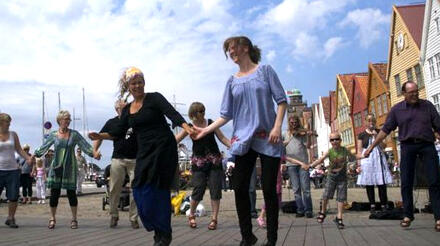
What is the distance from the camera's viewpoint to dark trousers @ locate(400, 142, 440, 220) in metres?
6.95

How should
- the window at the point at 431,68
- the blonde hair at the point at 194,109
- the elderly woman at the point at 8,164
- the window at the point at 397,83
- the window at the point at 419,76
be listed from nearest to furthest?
1. the blonde hair at the point at 194,109
2. the elderly woman at the point at 8,164
3. the window at the point at 431,68
4. the window at the point at 419,76
5. the window at the point at 397,83

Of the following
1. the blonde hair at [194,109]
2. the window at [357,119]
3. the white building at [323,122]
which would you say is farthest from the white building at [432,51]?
the white building at [323,122]

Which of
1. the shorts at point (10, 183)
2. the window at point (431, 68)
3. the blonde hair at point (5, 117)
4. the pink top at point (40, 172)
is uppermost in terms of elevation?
the window at point (431, 68)

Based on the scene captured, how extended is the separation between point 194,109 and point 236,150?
3.24 meters

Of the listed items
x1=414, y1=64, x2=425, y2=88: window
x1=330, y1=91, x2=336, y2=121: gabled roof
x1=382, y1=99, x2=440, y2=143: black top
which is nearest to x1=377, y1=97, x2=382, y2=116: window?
x1=414, y1=64, x2=425, y2=88: window

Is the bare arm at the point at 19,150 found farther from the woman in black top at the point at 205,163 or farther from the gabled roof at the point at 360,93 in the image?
the gabled roof at the point at 360,93

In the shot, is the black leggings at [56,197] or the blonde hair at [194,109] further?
the black leggings at [56,197]

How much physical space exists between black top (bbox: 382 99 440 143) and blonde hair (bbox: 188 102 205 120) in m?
3.01

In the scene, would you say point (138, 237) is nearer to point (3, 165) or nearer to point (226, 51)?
point (226, 51)

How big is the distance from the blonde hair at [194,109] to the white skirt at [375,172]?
344 cm

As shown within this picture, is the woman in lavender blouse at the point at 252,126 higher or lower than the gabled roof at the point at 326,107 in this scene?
lower

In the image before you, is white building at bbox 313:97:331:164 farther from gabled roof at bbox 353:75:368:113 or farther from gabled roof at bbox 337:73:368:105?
gabled roof at bbox 353:75:368:113

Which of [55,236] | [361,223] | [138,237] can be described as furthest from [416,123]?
[55,236]

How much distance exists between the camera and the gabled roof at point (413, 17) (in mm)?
41125
